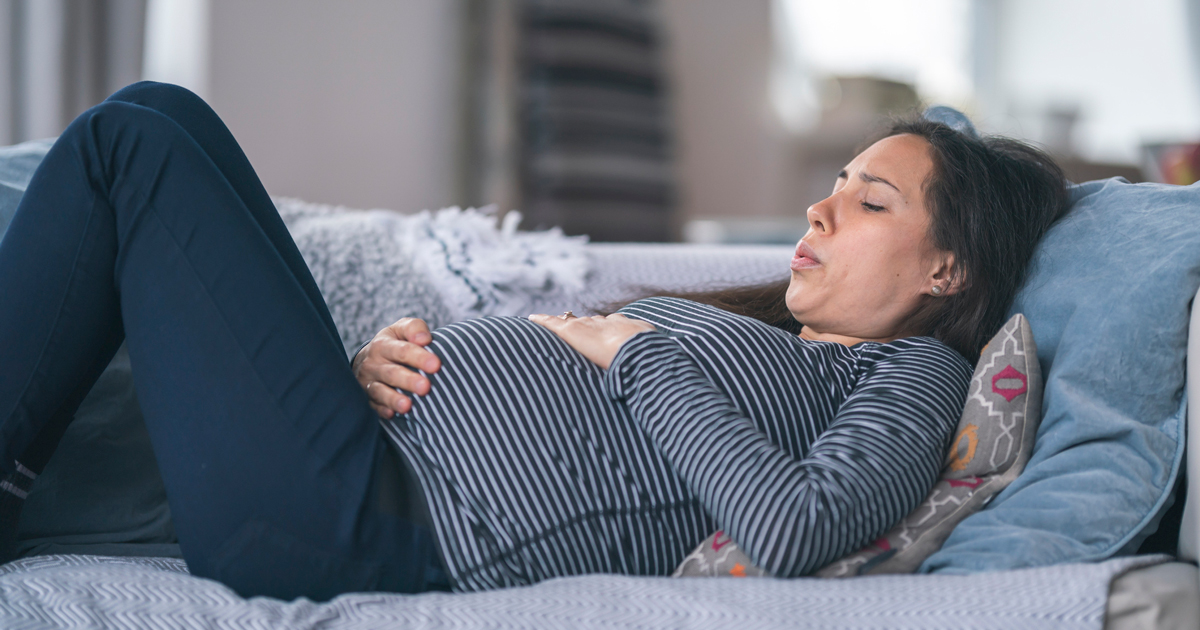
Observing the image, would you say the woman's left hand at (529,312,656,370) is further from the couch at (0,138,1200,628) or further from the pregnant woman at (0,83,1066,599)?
the couch at (0,138,1200,628)

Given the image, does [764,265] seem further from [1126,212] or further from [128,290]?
[128,290]

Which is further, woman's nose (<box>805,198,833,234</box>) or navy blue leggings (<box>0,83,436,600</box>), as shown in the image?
woman's nose (<box>805,198,833,234</box>)

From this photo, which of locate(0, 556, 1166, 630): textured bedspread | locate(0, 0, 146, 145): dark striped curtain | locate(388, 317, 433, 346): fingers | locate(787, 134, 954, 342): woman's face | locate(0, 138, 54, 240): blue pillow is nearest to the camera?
locate(0, 556, 1166, 630): textured bedspread

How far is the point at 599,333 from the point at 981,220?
51 cm

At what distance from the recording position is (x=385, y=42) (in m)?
2.97

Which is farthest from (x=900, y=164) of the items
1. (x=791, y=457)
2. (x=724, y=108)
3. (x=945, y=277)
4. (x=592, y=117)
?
(x=724, y=108)

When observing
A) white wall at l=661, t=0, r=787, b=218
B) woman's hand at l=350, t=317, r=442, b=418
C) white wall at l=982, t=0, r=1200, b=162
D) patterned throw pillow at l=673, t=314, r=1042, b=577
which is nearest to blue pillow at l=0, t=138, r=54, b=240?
woman's hand at l=350, t=317, r=442, b=418

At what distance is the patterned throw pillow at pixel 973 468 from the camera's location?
868 mm

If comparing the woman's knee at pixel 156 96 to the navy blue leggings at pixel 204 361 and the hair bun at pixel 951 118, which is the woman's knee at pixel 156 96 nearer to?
the navy blue leggings at pixel 204 361

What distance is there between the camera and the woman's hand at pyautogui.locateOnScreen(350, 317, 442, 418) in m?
0.92

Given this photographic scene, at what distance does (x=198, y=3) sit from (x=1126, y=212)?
2.31m

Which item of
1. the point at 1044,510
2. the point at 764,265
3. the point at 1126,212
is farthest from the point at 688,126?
the point at 1044,510

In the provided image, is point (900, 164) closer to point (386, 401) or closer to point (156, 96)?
point (386, 401)

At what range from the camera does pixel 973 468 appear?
0.92 m
